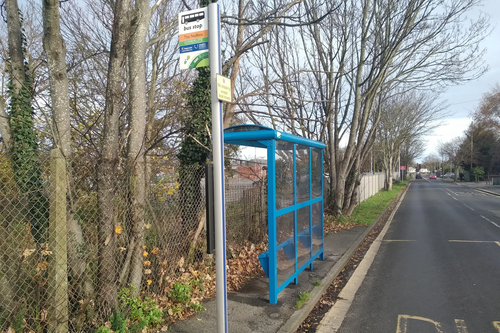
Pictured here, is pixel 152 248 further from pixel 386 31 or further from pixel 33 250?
pixel 386 31

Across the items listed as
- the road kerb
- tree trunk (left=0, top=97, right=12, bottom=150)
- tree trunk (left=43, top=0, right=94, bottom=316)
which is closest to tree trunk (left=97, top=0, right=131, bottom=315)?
tree trunk (left=43, top=0, right=94, bottom=316)

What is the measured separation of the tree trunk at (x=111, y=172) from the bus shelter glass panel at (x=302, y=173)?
107 inches

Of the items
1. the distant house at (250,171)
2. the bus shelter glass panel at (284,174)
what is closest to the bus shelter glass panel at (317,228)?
the bus shelter glass panel at (284,174)

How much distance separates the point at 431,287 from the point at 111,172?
5225 mm

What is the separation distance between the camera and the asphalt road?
Result: 4453 mm

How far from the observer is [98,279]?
3.75 m

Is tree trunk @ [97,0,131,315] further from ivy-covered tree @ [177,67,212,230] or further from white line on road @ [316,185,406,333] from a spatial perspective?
white line on road @ [316,185,406,333]

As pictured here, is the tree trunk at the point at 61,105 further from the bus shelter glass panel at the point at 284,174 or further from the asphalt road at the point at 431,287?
the asphalt road at the point at 431,287

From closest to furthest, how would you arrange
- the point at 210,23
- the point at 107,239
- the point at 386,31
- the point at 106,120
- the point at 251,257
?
the point at 210,23
the point at 107,239
the point at 106,120
the point at 251,257
the point at 386,31

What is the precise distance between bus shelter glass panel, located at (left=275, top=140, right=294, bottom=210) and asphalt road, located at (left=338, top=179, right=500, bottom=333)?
5.81ft

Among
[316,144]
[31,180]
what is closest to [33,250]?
[31,180]

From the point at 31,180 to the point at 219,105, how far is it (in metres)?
2.26

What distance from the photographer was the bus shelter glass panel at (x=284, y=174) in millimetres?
5086

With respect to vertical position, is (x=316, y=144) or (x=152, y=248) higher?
(x=316, y=144)
